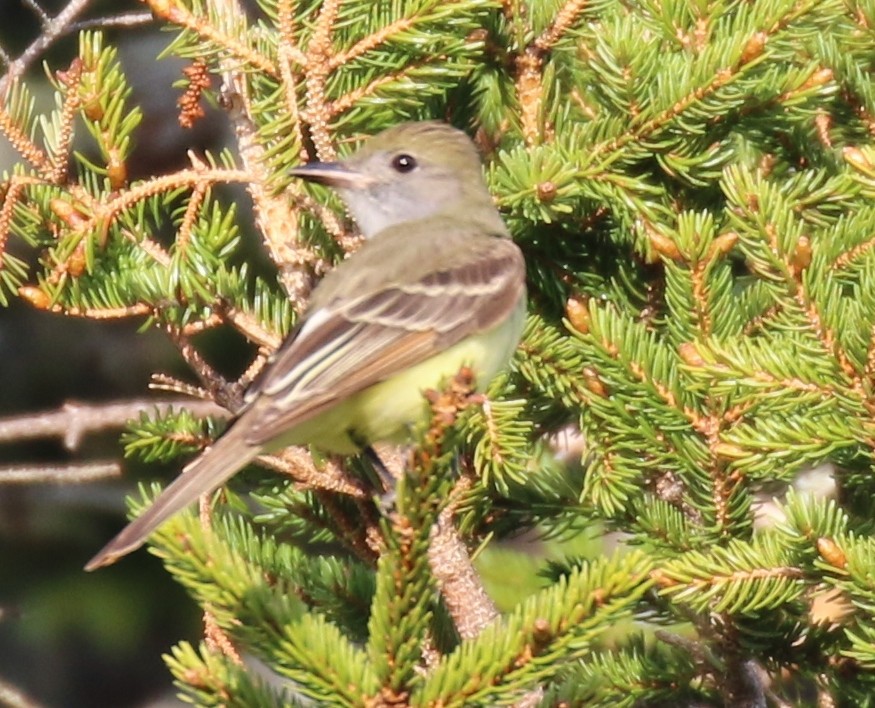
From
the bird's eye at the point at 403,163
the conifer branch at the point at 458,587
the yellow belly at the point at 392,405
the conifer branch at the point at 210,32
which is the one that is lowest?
the conifer branch at the point at 458,587

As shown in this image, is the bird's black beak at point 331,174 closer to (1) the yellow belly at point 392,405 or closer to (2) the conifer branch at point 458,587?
(1) the yellow belly at point 392,405

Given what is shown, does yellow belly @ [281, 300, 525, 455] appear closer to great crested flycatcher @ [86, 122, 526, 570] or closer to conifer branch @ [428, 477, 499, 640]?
great crested flycatcher @ [86, 122, 526, 570]

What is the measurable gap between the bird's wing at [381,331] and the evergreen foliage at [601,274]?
0.15 metres

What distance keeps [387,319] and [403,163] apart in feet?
2.23

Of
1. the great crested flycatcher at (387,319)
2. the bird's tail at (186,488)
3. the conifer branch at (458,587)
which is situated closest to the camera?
the bird's tail at (186,488)

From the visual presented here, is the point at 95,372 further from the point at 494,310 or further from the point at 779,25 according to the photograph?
the point at 779,25

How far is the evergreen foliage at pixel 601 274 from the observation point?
2980 millimetres

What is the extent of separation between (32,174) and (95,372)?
258cm

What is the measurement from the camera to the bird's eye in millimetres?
4156

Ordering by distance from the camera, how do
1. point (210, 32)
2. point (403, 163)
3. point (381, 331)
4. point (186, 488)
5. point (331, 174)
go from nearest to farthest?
point (186, 488) < point (210, 32) < point (331, 174) < point (381, 331) < point (403, 163)

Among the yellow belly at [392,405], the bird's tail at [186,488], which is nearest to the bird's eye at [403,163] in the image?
the yellow belly at [392,405]

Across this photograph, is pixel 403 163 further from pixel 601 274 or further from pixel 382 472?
pixel 382 472

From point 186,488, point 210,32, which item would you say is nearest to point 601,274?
point 210,32

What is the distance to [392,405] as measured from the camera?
354 centimetres
